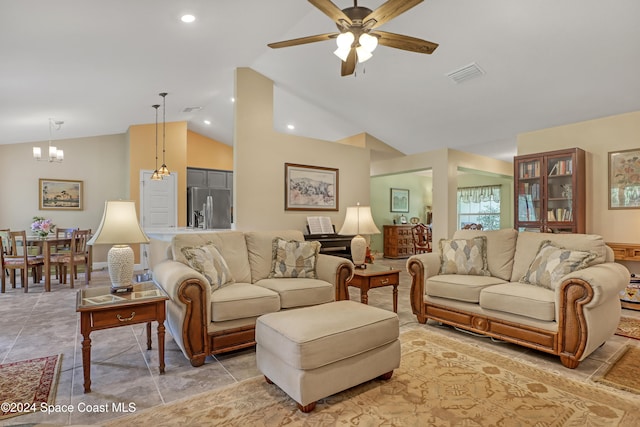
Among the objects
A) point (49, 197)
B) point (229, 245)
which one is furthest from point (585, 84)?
point (49, 197)

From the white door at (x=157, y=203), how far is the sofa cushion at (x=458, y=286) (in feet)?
18.1

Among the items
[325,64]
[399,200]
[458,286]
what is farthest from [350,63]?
[399,200]

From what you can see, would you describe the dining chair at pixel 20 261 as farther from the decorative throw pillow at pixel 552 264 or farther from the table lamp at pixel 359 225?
the decorative throw pillow at pixel 552 264

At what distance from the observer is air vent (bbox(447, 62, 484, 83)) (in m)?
4.04

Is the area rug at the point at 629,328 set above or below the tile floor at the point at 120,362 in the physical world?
below

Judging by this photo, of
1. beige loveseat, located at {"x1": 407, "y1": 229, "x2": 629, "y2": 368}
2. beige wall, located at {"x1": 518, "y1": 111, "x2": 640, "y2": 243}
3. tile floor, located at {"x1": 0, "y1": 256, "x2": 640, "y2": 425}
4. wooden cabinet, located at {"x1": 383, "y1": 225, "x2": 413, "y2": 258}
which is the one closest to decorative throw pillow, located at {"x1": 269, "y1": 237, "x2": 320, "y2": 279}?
tile floor, located at {"x1": 0, "y1": 256, "x2": 640, "y2": 425}

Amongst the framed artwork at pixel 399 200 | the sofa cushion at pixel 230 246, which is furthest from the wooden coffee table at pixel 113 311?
the framed artwork at pixel 399 200

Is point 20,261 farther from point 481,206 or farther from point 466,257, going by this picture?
point 481,206

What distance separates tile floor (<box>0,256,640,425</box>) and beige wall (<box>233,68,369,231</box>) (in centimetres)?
232

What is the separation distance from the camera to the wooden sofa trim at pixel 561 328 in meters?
2.40

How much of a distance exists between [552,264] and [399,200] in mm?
7152

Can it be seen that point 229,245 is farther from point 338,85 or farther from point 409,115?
point 409,115

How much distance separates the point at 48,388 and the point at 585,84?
5593 millimetres

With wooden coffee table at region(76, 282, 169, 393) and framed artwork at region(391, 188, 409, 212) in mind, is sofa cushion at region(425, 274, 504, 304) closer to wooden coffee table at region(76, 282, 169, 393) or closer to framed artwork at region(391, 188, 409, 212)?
wooden coffee table at region(76, 282, 169, 393)
